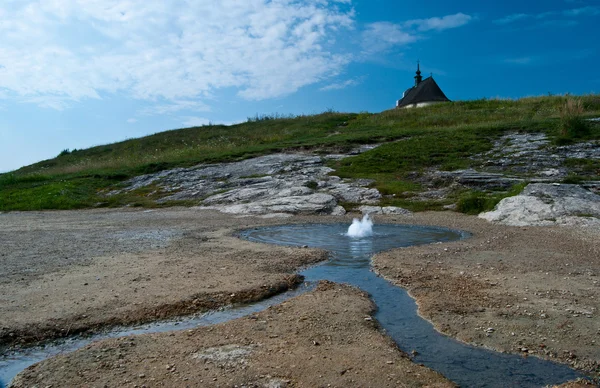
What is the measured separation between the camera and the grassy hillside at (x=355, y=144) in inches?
1123

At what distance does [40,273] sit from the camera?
994 centimetres

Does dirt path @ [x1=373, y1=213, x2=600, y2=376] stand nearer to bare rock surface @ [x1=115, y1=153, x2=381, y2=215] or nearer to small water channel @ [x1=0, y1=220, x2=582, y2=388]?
small water channel @ [x1=0, y1=220, x2=582, y2=388]

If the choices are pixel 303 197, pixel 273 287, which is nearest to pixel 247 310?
pixel 273 287

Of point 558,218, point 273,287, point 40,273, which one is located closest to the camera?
point 273,287

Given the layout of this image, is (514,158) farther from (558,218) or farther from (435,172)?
(558,218)

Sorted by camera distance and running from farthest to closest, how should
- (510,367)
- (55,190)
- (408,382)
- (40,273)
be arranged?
1. (55,190)
2. (40,273)
3. (510,367)
4. (408,382)

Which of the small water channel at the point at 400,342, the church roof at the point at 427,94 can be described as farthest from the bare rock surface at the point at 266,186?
the church roof at the point at 427,94

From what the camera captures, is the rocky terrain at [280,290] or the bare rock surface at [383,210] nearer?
the rocky terrain at [280,290]

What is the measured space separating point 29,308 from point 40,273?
278cm

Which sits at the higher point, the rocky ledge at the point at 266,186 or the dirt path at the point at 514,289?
the rocky ledge at the point at 266,186

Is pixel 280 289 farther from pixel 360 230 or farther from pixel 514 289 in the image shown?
pixel 360 230

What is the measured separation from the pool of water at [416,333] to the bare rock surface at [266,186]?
7724 millimetres

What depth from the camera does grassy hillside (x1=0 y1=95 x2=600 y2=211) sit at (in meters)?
28.5

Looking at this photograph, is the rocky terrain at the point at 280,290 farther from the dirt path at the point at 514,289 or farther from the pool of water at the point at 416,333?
the pool of water at the point at 416,333
